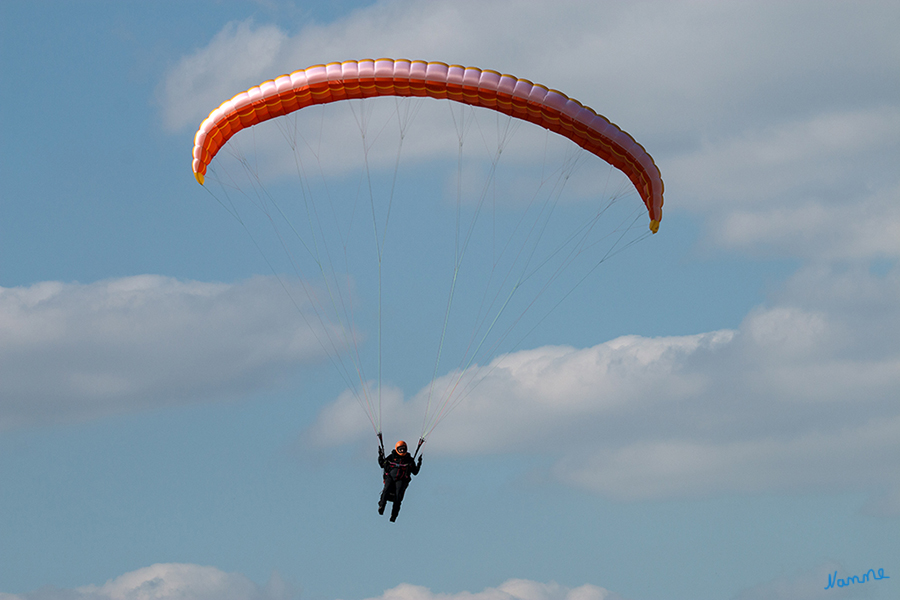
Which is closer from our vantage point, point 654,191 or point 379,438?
point 379,438

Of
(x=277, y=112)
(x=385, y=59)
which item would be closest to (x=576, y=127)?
(x=385, y=59)

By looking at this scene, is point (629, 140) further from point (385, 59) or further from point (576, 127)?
point (385, 59)

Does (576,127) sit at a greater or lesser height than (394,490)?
greater

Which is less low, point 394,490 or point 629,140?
point 629,140

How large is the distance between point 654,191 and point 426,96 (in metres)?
7.02

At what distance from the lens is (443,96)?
137 feet

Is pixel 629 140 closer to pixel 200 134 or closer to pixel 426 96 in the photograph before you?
pixel 426 96

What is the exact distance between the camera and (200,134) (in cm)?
4444

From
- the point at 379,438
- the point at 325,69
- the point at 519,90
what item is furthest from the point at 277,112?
the point at 379,438

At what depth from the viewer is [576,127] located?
139ft

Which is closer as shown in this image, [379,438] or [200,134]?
[379,438]

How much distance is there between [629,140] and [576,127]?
163cm

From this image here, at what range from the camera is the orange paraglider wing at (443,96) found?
41.5 metres

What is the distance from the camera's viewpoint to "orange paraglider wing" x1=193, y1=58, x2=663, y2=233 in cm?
4147
